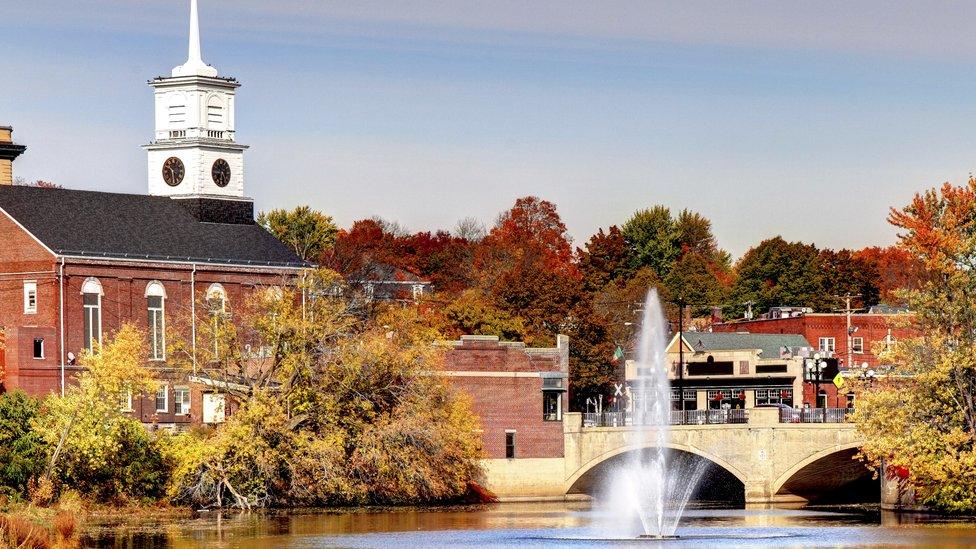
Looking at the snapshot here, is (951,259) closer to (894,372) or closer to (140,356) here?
(894,372)

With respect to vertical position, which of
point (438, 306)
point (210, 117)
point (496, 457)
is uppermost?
point (210, 117)

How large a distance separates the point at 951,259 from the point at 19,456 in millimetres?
37100

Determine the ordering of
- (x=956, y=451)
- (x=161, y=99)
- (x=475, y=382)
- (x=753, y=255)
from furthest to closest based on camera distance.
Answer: (x=753, y=255) < (x=161, y=99) < (x=475, y=382) < (x=956, y=451)

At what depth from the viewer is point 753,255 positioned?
16925 centimetres

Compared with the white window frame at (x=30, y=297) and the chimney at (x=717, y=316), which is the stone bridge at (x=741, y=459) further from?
the chimney at (x=717, y=316)

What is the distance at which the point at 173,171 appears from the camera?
118 metres

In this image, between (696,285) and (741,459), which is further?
(696,285)

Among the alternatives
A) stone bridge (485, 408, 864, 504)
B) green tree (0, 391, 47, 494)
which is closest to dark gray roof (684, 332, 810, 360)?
stone bridge (485, 408, 864, 504)

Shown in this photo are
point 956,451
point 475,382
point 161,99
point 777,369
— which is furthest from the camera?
point 777,369

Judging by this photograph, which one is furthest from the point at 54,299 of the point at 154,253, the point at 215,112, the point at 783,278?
the point at 783,278

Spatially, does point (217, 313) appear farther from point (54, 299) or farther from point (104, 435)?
point (54, 299)

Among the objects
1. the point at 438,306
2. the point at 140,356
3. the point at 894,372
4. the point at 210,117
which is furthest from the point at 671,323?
the point at 894,372

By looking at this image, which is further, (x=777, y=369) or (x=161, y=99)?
(x=777, y=369)

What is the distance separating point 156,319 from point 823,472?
34.2m
